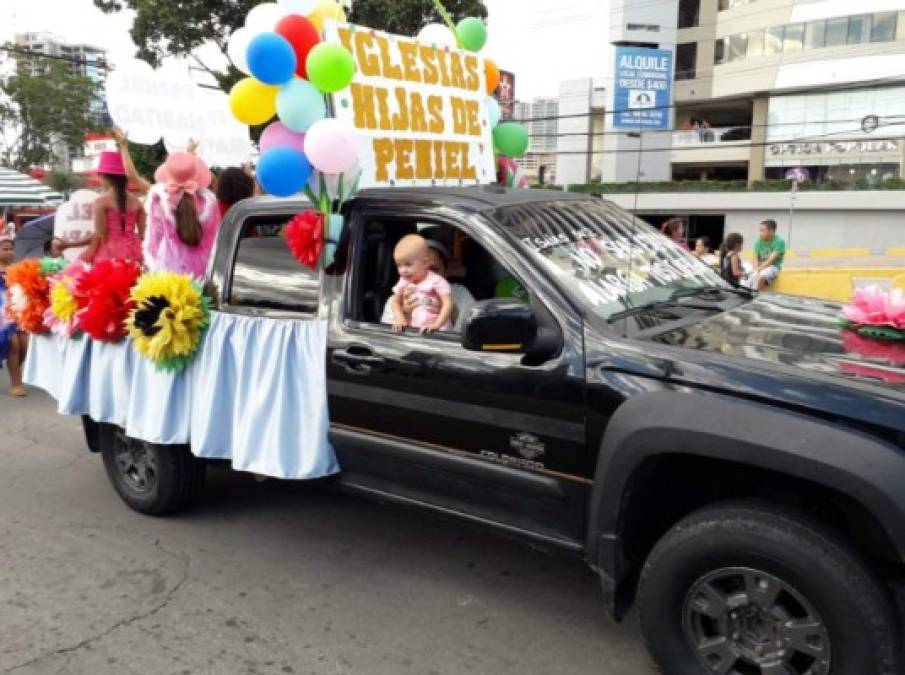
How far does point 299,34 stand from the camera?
363 centimetres

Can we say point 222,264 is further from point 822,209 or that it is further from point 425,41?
point 822,209

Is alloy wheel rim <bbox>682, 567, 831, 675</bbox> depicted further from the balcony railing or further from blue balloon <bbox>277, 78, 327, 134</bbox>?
the balcony railing

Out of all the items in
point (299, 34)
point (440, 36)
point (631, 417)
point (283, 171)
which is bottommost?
point (631, 417)

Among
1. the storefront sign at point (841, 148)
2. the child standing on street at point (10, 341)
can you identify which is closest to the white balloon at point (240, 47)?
the child standing on street at point (10, 341)

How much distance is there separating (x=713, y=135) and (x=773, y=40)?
6.35m

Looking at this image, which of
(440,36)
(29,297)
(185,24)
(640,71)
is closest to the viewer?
(29,297)

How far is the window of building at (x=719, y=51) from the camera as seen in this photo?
5022 cm

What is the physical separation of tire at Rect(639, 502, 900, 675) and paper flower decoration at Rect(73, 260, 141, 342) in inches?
119

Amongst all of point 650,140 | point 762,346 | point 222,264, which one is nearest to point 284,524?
point 222,264

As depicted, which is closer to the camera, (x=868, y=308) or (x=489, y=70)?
(x=868, y=308)

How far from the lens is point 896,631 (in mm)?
2309

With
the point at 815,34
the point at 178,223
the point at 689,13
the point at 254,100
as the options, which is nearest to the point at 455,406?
the point at 254,100

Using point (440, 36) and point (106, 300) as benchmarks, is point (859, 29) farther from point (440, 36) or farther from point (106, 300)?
point (106, 300)

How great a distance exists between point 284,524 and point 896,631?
3059mm
